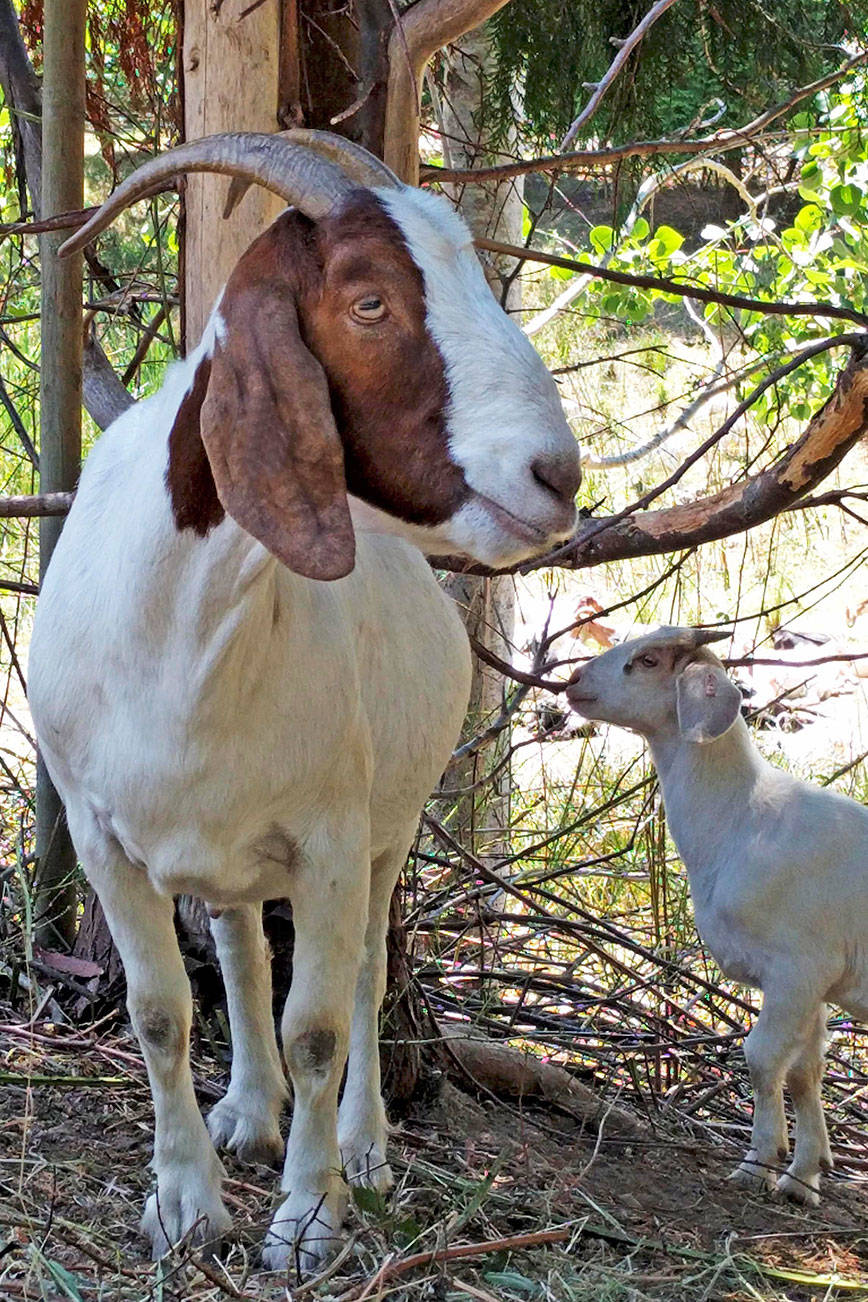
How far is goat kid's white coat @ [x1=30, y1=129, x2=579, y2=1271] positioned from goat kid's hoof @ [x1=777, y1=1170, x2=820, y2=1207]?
1035 mm

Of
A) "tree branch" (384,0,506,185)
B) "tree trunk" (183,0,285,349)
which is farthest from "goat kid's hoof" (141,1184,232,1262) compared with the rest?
"tree branch" (384,0,506,185)

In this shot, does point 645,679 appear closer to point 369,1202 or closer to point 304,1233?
point 369,1202

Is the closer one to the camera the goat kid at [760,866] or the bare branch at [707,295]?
the bare branch at [707,295]

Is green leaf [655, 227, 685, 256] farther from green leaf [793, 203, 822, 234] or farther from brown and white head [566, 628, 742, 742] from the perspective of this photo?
brown and white head [566, 628, 742, 742]

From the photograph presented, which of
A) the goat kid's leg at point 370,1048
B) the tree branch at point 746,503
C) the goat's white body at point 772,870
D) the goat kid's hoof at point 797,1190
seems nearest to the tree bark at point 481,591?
the goat's white body at point 772,870

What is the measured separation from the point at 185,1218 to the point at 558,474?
1.58 metres

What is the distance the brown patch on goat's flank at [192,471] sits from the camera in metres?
2.33

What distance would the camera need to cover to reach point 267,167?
2.23 m

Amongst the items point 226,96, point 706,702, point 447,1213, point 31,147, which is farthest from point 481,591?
point 447,1213

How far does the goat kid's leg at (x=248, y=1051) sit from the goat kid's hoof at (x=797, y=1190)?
120cm

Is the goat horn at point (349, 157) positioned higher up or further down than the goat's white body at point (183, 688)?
higher up

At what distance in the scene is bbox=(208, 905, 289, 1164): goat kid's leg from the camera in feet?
10.6

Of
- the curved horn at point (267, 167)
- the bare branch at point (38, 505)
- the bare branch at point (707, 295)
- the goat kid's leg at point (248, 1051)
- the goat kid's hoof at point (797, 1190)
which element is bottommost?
the goat kid's hoof at point (797, 1190)

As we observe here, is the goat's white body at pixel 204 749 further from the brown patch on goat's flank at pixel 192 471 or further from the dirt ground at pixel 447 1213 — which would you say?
the dirt ground at pixel 447 1213
